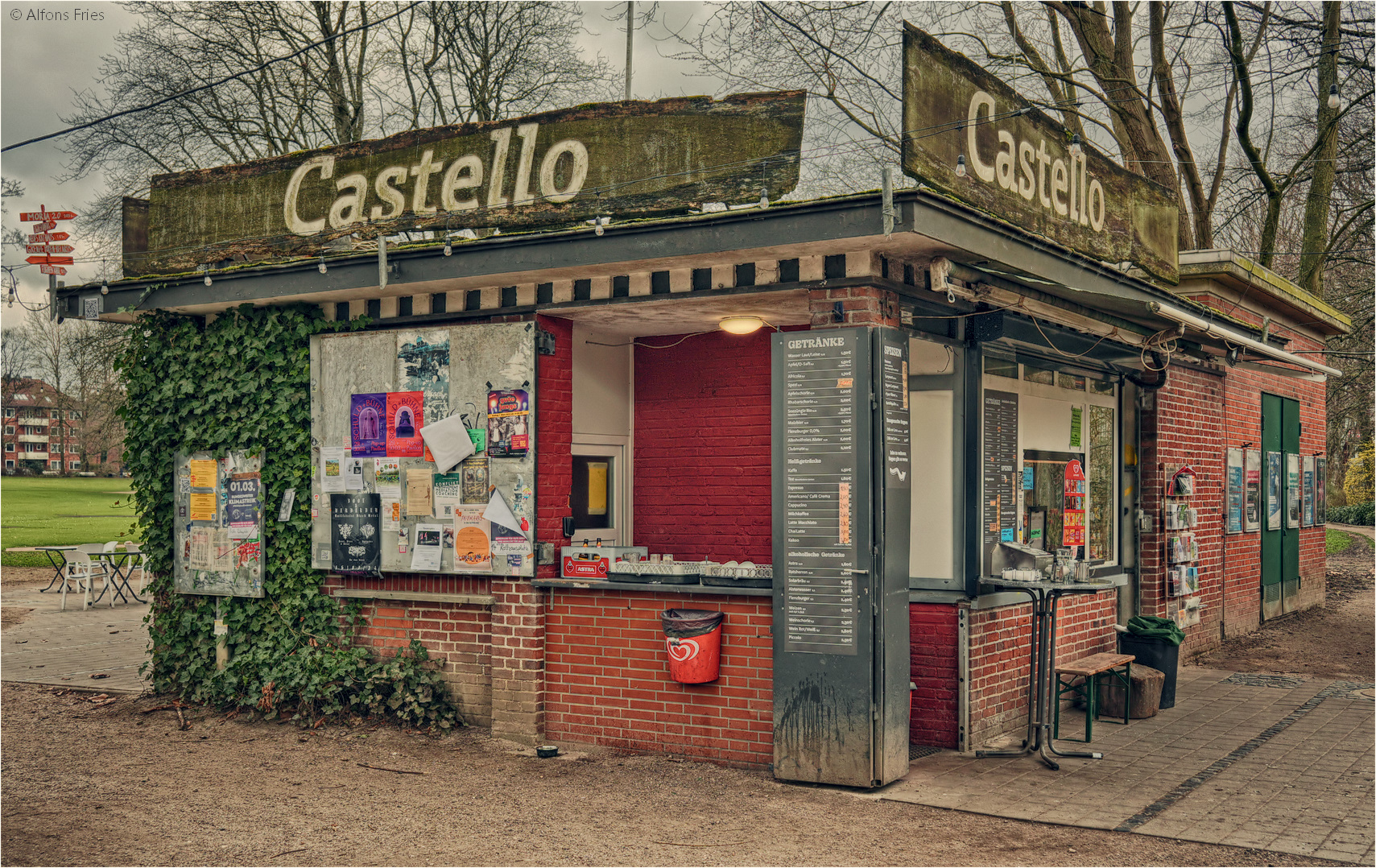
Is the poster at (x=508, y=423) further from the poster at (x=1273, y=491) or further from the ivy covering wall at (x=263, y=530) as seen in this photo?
the poster at (x=1273, y=491)

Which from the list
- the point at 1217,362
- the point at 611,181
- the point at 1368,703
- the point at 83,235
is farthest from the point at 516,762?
the point at 83,235

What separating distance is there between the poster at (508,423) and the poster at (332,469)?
1.33 meters

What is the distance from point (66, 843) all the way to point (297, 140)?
51.1 feet

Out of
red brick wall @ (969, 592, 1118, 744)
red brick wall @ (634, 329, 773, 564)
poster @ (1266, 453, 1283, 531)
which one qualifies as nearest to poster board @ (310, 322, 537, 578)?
red brick wall @ (634, 329, 773, 564)

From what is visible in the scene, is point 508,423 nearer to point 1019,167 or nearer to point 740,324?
point 740,324

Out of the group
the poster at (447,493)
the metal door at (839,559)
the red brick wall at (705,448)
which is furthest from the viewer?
the red brick wall at (705,448)

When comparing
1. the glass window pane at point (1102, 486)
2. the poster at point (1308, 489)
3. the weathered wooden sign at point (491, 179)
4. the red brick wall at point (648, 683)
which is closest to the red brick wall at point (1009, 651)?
the glass window pane at point (1102, 486)

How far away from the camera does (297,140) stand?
18.8 meters

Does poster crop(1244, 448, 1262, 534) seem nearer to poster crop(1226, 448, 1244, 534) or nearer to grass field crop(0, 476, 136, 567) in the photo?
poster crop(1226, 448, 1244, 534)

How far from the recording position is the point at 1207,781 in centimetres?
670

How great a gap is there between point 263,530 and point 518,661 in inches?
95.2

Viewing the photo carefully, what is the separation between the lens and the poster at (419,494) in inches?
308

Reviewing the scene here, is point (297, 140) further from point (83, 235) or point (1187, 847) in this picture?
point (1187, 847)

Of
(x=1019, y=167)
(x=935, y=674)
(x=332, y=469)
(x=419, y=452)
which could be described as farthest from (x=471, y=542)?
(x=1019, y=167)
